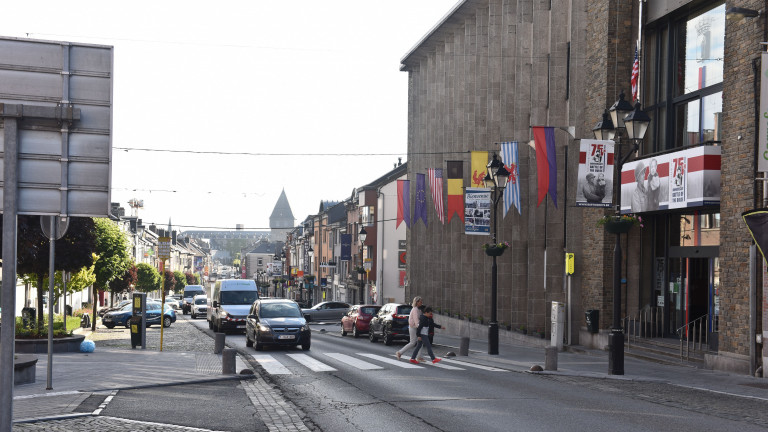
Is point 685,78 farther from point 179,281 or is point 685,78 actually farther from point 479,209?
point 179,281

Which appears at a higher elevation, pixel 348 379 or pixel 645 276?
pixel 645 276

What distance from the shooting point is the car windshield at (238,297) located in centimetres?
3675

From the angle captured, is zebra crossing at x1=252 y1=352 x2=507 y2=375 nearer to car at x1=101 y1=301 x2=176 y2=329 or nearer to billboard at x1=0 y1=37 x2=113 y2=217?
billboard at x1=0 y1=37 x2=113 y2=217

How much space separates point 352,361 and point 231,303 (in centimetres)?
1732

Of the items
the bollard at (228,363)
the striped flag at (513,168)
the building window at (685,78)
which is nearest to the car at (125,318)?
the striped flag at (513,168)

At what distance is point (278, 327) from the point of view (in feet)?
81.0

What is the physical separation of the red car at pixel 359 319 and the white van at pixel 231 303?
4.75 m

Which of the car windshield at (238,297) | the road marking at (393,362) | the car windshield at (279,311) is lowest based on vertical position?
the road marking at (393,362)

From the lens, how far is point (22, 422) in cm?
1035

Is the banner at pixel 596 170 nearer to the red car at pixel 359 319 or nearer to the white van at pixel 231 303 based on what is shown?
the red car at pixel 359 319

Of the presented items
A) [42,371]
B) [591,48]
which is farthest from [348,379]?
[591,48]

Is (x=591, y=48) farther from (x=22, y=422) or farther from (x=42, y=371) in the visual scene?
(x=22, y=422)

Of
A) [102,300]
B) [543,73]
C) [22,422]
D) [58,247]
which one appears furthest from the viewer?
[102,300]

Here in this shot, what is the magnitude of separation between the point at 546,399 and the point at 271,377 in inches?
257
